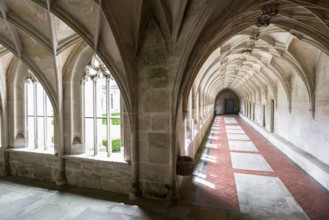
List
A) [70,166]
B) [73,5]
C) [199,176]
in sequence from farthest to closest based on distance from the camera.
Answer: [199,176] < [70,166] < [73,5]

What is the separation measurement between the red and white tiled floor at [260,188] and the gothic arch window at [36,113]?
14.2ft

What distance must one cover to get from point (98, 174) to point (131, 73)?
2421 millimetres

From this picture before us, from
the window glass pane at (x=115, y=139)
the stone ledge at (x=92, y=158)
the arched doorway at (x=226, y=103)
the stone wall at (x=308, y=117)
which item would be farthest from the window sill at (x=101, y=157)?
the arched doorway at (x=226, y=103)

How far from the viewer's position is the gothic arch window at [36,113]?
5.13m

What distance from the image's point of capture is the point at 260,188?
4152 millimetres

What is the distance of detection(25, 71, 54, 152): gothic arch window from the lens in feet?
16.8

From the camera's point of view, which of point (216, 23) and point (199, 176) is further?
point (199, 176)

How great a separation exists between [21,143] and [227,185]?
19.1ft

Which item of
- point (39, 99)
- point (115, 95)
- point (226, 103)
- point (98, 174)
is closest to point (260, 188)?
point (98, 174)

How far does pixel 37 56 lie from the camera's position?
4344 mm

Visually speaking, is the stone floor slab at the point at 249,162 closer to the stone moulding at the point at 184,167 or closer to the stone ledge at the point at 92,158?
the stone moulding at the point at 184,167

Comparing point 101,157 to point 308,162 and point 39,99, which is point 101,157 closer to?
point 39,99

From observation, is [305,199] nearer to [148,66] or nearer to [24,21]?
[148,66]

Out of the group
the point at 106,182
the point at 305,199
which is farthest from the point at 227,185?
the point at 106,182
